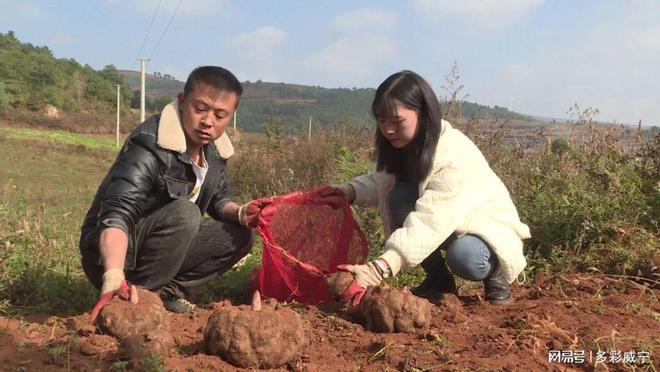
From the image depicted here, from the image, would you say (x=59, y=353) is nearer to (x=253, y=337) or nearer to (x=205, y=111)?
(x=253, y=337)

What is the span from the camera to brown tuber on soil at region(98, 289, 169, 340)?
2.22 metres

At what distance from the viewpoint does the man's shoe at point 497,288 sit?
3.13m

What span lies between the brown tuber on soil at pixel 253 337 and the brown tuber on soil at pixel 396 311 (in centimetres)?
50

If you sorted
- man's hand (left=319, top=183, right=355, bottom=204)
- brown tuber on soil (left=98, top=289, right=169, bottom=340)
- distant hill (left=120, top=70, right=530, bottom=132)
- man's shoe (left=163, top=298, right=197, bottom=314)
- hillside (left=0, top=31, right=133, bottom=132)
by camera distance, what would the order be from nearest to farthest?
brown tuber on soil (left=98, top=289, right=169, bottom=340) → man's shoe (left=163, top=298, right=197, bottom=314) → man's hand (left=319, top=183, right=355, bottom=204) → hillside (left=0, top=31, right=133, bottom=132) → distant hill (left=120, top=70, right=530, bottom=132)

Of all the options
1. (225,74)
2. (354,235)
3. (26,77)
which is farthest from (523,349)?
(26,77)

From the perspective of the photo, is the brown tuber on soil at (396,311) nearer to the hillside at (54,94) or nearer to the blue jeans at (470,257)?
the blue jeans at (470,257)

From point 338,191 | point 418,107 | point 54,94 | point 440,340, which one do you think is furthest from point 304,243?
point 54,94

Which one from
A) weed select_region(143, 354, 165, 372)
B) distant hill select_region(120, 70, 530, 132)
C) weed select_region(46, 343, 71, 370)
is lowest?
weed select_region(46, 343, 71, 370)

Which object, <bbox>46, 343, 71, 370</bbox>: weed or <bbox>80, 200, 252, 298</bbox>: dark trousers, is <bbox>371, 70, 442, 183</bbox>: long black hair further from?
<bbox>46, 343, 71, 370</bbox>: weed

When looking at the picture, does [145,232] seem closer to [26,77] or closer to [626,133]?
[626,133]

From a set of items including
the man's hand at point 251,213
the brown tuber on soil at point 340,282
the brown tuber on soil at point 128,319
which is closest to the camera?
the brown tuber on soil at point 128,319

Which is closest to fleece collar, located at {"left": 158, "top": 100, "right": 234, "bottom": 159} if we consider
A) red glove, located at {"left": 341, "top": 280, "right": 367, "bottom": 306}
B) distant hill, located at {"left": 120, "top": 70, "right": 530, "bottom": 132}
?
red glove, located at {"left": 341, "top": 280, "right": 367, "bottom": 306}

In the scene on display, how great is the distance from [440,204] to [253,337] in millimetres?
1197

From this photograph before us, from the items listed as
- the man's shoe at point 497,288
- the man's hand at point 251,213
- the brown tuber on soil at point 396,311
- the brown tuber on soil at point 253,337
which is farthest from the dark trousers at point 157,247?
the man's shoe at point 497,288
